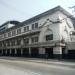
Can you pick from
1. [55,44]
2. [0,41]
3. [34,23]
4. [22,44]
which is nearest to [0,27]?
[0,41]

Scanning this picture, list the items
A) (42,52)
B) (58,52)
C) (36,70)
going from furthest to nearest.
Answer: (42,52)
(58,52)
(36,70)

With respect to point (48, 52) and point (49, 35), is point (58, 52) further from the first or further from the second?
point (49, 35)

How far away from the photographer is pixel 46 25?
3609 cm

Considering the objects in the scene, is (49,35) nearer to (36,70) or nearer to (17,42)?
(17,42)

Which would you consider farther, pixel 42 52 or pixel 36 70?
pixel 42 52

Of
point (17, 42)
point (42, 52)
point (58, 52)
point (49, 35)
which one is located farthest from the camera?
point (17, 42)

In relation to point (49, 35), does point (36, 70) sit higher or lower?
lower

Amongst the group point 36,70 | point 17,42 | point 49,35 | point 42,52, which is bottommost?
point 36,70

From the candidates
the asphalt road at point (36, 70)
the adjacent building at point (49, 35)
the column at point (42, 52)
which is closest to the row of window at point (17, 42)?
the adjacent building at point (49, 35)

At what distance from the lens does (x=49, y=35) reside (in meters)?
35.2

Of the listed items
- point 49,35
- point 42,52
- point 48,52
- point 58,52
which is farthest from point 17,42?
point 58,52

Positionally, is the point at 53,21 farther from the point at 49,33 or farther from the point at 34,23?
the point at 34,23

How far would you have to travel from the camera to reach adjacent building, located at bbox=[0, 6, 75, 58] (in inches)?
1288

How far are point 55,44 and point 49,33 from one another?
4.11 meters
